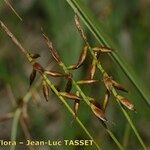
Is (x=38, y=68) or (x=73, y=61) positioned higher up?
(x=38, y=68)

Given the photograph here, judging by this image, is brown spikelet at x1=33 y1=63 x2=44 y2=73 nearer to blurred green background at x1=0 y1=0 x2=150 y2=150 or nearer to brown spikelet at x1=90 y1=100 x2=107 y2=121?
brown spikelet at x1=90 y1=100 x2=107 y2=121

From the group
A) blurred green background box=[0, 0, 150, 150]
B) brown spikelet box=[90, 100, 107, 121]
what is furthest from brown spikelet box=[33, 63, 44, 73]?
blurred green background box=[0, 0, 150, 150]

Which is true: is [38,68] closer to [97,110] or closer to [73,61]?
[97,110]

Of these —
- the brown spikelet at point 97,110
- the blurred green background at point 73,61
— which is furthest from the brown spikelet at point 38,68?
the blurred green background at point 73,61

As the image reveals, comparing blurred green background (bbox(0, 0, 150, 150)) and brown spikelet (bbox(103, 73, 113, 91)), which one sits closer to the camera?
brown spikelet (bbox(103, 73, 113, 91))

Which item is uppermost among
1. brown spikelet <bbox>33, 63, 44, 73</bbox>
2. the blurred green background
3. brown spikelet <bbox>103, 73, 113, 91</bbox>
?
brown spikelet <bbox>33, 63, 44, 73</bbox>

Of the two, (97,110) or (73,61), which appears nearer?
(97,110)

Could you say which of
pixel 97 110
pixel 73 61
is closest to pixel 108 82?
pixel 97 110

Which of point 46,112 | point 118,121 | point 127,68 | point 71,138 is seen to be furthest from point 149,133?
point 127,68
